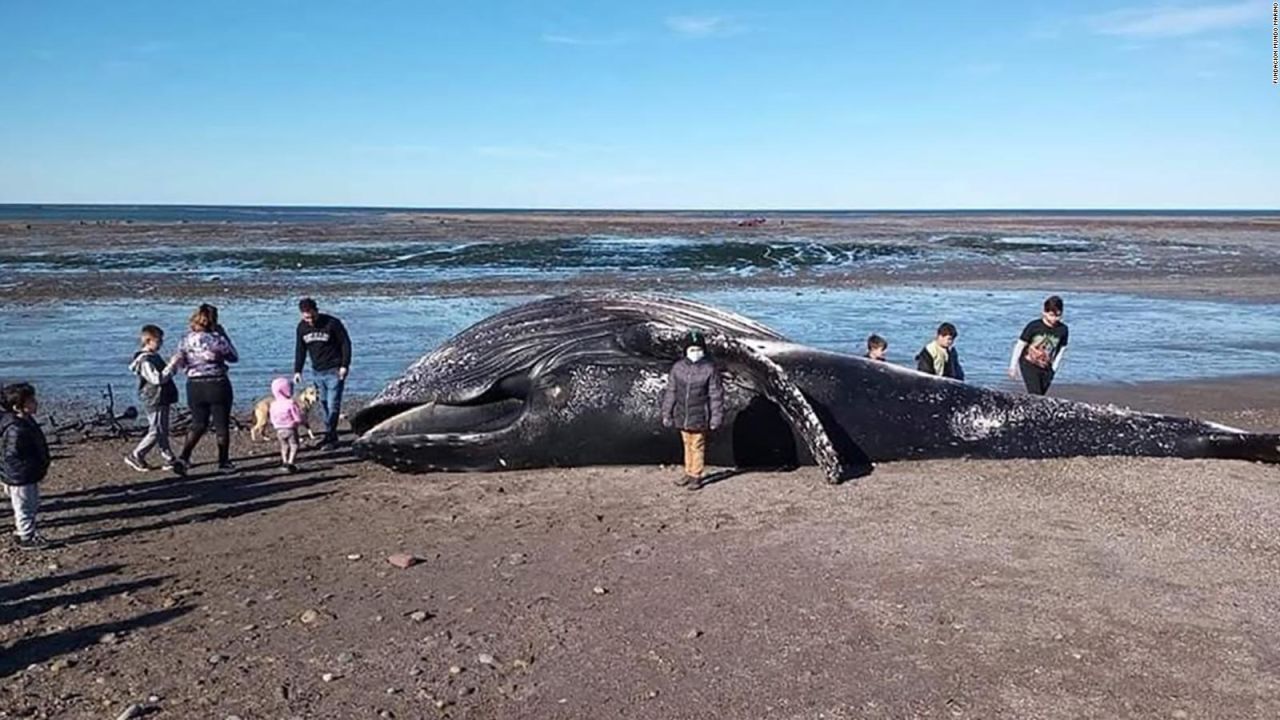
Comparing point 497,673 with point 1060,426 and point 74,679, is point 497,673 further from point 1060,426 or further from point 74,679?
point 1060,426

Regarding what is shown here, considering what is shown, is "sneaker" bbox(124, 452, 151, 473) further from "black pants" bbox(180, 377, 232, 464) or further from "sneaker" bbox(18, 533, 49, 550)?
"sneaker" bbox(18, 533, 49, 550)

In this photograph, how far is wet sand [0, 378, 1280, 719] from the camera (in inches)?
212

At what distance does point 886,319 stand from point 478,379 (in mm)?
15017

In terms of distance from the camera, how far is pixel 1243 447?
382 inches

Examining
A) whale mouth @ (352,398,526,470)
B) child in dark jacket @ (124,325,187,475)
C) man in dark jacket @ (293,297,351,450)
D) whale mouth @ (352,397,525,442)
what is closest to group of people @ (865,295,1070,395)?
whale mouth @ (352,397,525,442)

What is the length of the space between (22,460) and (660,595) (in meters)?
Answer: 4.75

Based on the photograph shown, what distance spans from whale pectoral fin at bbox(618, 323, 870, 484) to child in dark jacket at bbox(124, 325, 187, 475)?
163 inches

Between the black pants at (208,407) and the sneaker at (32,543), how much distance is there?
213 cm

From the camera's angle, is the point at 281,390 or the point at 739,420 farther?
the point at 281,390

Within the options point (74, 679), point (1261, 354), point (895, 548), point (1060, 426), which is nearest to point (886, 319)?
point (1261, 354)

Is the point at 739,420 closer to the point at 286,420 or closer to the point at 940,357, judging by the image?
the point at 940,357

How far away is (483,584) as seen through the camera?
6.95 metres

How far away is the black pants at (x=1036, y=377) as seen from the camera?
11703 mm

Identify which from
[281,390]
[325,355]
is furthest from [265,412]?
[281,390]
